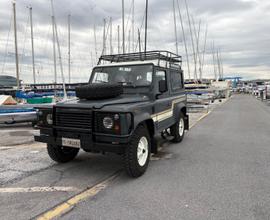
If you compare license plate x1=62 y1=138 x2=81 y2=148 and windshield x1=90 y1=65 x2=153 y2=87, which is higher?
windshield x1=90 y1=65 x2=153 y2=87

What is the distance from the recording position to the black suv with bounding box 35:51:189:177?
4.40 metres

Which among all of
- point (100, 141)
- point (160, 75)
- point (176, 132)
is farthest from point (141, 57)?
point (100, 141)

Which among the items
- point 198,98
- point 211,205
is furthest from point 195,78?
point 211,205

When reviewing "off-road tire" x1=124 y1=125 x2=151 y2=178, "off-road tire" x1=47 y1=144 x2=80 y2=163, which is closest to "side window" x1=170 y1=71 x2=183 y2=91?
"off-road tire" x1=124 y1=125 x2=151 y2=178

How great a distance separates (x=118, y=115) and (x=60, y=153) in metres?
2.12

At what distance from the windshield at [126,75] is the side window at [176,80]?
4.71ft

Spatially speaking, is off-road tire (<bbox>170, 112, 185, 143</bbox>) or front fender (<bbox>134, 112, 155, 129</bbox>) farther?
off-road tire (<bbox>170, 112, 185, 143</bbox>)

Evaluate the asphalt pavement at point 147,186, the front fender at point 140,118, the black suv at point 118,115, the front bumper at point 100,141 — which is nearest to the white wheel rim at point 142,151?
the black suv at point 118,115

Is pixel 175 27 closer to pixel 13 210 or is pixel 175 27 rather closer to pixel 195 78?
pixel 195 78

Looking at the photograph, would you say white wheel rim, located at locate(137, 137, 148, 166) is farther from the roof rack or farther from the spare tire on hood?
the roof rack

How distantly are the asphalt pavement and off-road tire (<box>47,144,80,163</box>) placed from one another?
0.58 feet

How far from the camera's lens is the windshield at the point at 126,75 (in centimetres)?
583

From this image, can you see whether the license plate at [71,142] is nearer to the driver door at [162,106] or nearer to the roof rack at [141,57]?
the driver door at [162,106]

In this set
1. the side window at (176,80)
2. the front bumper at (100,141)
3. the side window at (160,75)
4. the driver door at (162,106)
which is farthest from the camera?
the side window at (176,80)
